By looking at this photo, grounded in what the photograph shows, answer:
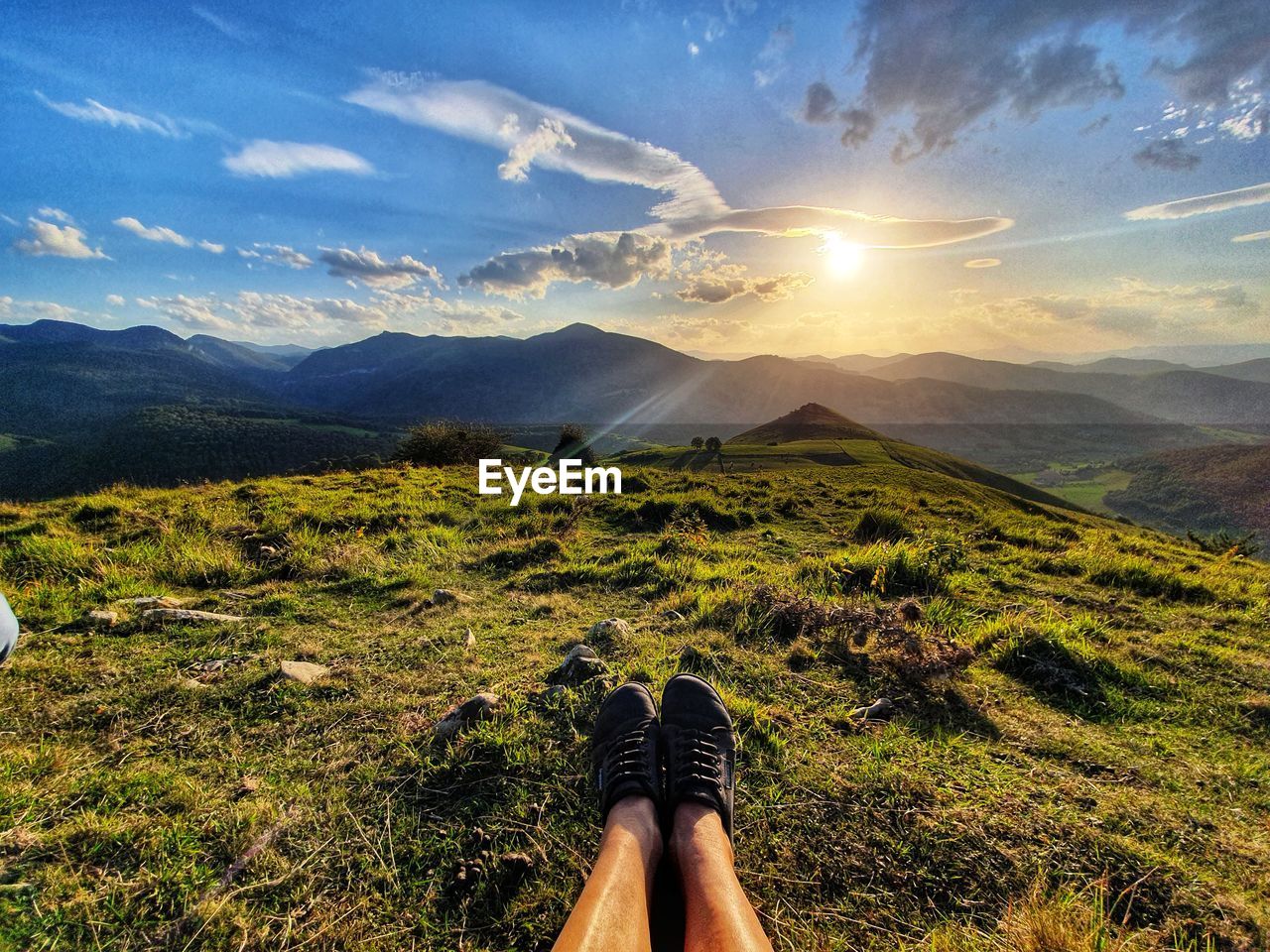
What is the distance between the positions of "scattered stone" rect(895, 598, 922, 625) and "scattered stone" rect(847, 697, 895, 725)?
5.38 feet

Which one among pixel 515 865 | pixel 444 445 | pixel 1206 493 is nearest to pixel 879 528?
pixel 515 865

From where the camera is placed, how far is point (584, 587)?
6.51 metres

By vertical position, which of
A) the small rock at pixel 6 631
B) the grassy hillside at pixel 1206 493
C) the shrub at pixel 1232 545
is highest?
the small rock at pixel 6 631

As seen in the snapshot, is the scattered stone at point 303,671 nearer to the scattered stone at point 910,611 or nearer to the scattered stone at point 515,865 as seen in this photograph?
the scattered stone at point 515,865

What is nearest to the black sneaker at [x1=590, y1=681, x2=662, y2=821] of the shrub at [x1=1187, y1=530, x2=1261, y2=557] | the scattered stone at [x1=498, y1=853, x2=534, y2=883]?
the scattered stone at [x1=498, y1=853, x2=534, y2=883]

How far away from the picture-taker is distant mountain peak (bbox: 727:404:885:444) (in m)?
84.7

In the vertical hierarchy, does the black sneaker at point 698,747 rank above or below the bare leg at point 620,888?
above

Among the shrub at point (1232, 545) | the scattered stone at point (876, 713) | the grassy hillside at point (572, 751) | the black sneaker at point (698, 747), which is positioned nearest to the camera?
the grassy hillside at point (572, 751)

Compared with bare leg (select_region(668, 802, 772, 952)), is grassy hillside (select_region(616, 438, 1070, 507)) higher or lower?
lower

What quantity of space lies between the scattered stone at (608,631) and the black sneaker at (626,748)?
4.14 feet

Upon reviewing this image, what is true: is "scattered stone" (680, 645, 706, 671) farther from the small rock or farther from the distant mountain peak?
the distant mountain peak

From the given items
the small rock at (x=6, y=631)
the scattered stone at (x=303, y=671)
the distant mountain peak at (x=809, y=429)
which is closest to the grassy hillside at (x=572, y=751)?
the scattered stone at (x=303, y=671)

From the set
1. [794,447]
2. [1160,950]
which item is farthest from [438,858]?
[794,447]

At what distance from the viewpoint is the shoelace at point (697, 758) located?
2914mm
